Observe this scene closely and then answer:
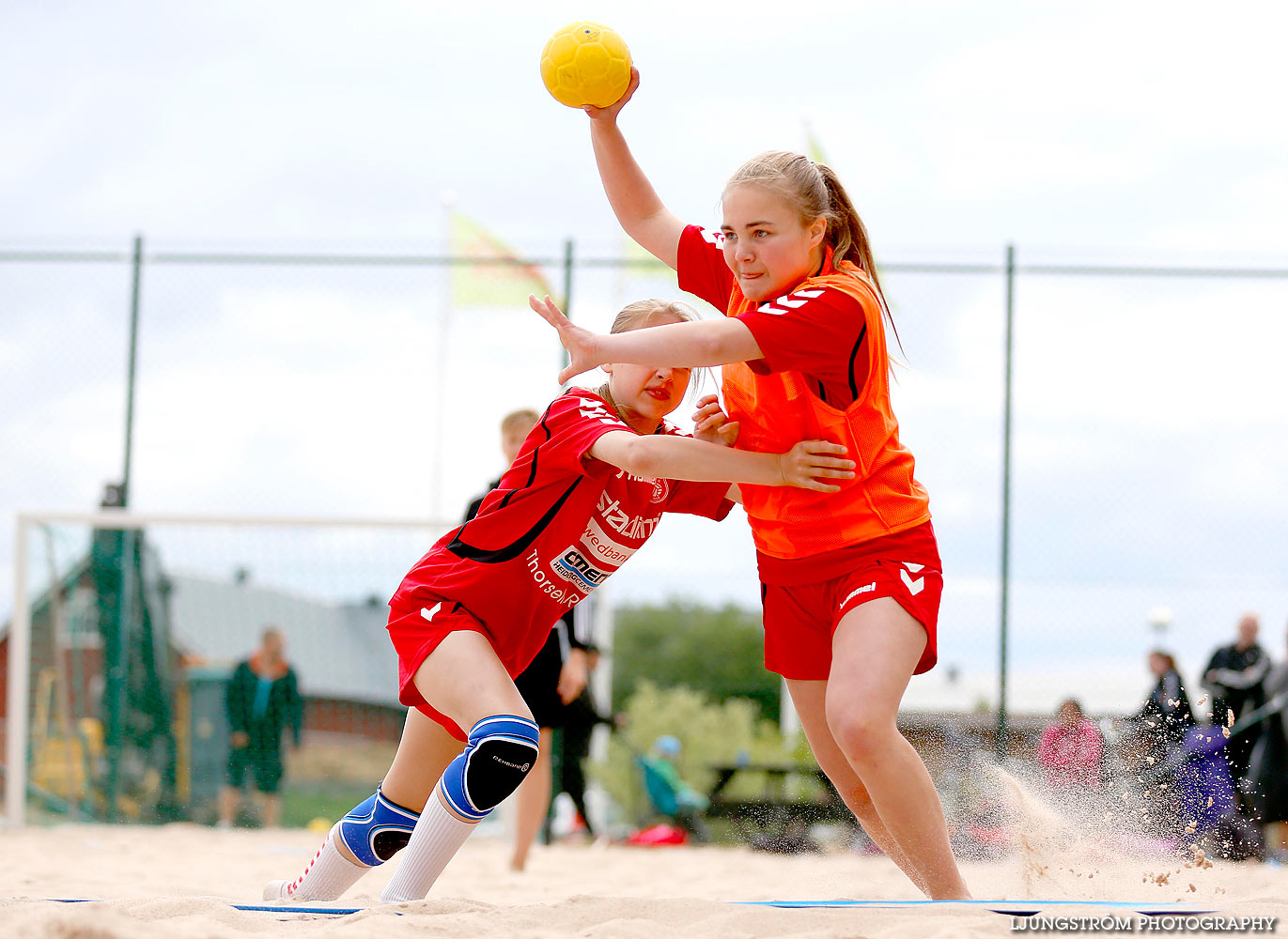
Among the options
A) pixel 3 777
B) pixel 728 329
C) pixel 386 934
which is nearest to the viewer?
pixel 386 934

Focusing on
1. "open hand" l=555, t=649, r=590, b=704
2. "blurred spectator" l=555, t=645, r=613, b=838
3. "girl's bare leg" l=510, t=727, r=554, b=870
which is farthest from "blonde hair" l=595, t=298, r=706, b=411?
"blurred spectator" l=555, t=645, r=613, b=838

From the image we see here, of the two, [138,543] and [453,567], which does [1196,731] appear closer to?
[453,567]

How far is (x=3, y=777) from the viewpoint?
7074 mm

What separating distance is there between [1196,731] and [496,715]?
4.42 meters

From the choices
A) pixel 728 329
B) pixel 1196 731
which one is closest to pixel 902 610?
pixel 728 329

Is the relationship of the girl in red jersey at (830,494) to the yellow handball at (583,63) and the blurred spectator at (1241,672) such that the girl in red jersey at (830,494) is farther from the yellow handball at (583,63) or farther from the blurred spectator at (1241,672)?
the blurred spectator at (1241,672)

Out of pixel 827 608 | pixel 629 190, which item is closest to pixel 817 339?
pixel 827 608

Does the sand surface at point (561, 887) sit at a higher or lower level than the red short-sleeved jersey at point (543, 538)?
lower

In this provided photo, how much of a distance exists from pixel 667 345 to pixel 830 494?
1.71 feet

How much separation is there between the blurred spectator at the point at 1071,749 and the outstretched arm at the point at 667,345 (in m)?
2.10

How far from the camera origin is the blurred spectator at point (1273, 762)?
696 cm

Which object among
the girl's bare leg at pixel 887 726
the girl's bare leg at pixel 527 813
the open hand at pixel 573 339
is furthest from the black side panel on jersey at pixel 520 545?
the girl's bare leg at pixel 527 813

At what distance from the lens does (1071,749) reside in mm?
5504

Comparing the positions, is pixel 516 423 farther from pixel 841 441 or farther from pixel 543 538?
pixel 841 441
